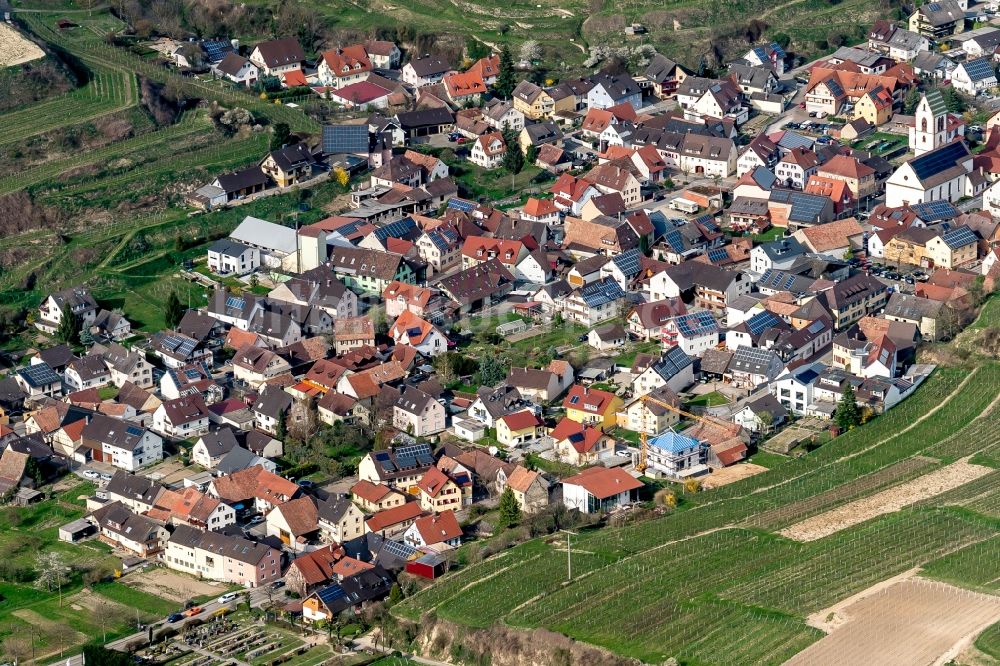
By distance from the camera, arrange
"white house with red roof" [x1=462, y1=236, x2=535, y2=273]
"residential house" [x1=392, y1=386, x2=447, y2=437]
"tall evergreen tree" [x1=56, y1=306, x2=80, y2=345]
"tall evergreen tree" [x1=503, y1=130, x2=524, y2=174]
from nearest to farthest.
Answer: "residential house" [x1=392, y1=386, x2=447, y2=437] → "tall evergreen tree" [x1=56, y1=306, x2=80, y2=345] → "white house with red roof" [x1=462, y1=236, x2=535, y2=273] → "tall evergreen tree" [x1=503, y1=130, x2=524, y2=174]

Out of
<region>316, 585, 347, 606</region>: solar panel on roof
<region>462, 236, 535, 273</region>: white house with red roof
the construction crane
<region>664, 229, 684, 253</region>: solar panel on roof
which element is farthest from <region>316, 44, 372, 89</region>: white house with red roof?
<region>316, 585, 347, 606</region>: solar panel on roof

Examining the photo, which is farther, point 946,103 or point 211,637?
point 946,103

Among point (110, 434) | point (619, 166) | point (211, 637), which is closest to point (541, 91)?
point (619, 166)

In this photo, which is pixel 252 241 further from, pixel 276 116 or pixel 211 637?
pixel 211 637

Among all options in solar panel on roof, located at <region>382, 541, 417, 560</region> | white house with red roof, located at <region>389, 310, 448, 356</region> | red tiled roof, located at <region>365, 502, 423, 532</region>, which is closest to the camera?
solar panel on roof, located at <region>382, 541, 417, 560</region>

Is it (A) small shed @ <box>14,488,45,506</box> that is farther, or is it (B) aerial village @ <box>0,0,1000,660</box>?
(A) small shed @ <box>14,488,45,506</box>

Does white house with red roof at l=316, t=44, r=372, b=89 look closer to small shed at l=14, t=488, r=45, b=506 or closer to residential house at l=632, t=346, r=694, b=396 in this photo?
residential house at l=632, t=346, r=694, b=396

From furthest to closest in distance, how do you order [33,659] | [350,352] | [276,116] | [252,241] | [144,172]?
1. [276,116]
2. [144,172]
3. [252,241]
4. [350,352]
5. [33,659]
